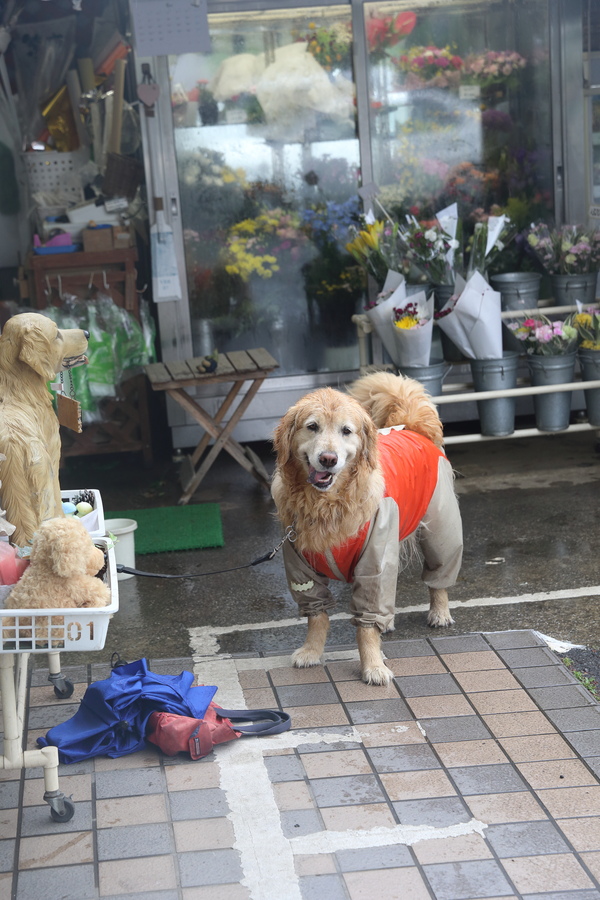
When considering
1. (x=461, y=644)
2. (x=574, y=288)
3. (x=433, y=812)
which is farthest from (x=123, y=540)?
(x=574, y=288)

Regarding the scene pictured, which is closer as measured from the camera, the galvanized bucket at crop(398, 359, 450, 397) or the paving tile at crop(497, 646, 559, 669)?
the paving tile at crop(497, 646, 559, 669)

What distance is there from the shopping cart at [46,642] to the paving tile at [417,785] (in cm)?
100

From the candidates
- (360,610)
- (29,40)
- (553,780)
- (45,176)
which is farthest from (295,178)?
(553,780)

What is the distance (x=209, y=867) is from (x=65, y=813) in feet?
1.65

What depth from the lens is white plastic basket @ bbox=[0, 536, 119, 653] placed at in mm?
2650

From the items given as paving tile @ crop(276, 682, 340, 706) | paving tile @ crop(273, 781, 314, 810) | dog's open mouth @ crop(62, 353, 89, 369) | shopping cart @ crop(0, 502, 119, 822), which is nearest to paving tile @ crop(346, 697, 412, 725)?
paving tile @ crop(276, 682, 340, 706)

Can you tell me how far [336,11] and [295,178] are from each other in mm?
1175

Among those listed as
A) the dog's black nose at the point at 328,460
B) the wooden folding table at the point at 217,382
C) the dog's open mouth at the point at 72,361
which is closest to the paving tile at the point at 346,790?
the dog's black nose at the point at 328,460

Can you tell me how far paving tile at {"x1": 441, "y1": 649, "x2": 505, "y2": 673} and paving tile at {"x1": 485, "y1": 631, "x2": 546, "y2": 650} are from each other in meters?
0.08

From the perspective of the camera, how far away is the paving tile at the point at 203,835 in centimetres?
293

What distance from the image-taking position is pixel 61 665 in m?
4.23

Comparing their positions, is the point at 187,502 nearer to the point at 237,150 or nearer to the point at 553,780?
the point at 237,150

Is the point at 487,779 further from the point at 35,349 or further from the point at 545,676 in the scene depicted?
the point at 35,349

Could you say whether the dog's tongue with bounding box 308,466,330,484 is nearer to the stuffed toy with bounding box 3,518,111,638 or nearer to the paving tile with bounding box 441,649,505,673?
the paving tile with bounding box 441,649,505,673
